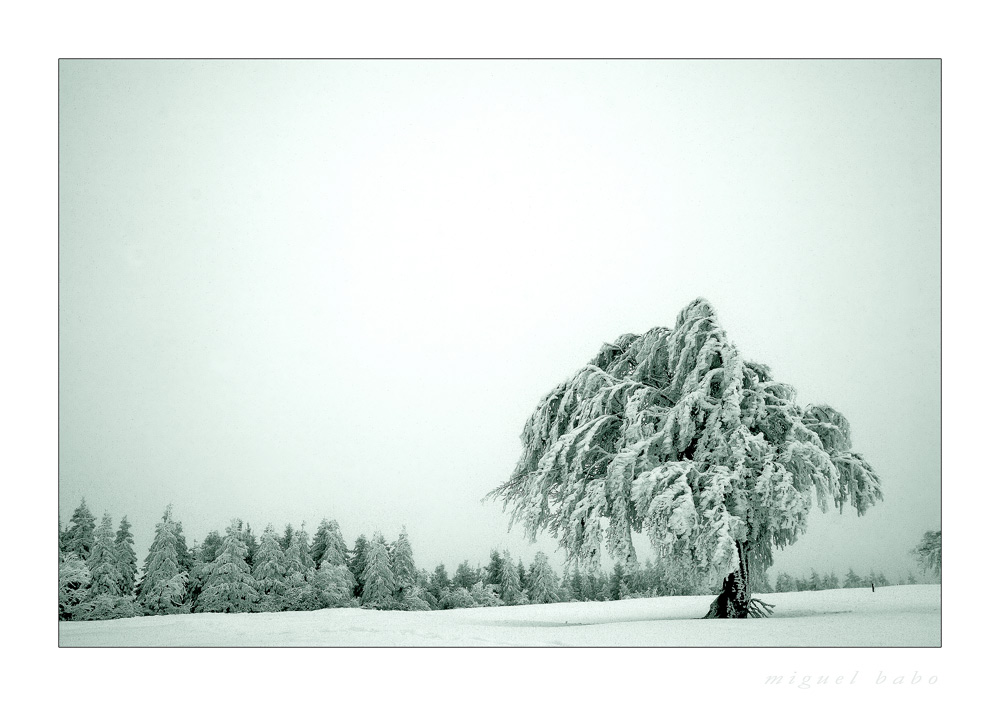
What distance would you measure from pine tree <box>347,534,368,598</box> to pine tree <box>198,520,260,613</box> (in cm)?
95

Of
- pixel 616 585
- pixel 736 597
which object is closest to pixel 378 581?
pixel 616 585

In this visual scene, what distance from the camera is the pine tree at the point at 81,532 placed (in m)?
8.62

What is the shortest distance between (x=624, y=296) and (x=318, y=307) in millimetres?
3083

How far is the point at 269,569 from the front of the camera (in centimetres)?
878

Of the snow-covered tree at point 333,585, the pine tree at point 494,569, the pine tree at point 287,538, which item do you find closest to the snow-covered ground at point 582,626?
the snow-covered tree at point 333,585

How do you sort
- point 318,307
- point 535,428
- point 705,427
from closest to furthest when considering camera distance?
point 705,427 → point 535,428 → point 318,307

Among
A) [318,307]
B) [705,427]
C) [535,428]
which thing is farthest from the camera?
[318,307]

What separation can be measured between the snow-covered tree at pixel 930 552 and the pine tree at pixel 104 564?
25.1 ft

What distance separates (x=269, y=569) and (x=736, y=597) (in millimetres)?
4455

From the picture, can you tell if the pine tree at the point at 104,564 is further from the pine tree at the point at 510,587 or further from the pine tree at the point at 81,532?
the pine tree at the point at 510,587

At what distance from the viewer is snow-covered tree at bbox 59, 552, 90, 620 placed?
847 centimetres
